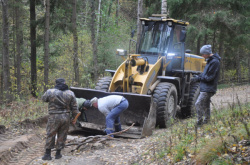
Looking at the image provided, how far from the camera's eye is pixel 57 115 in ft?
21.9

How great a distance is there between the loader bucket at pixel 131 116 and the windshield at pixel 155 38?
2.19 meters

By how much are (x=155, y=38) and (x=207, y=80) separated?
350 cm

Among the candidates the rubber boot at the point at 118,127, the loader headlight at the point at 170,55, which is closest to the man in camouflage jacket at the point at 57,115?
the rubber boot at the point at 118,127

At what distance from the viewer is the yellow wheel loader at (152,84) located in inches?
340

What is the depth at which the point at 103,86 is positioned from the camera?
947cm

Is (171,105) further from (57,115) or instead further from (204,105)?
(57,115)

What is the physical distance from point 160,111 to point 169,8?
44.4 feet

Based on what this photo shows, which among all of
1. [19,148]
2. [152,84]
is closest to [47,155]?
[19,148]

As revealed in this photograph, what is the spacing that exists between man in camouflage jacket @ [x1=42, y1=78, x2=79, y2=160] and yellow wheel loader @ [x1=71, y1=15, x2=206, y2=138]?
203 centimetres

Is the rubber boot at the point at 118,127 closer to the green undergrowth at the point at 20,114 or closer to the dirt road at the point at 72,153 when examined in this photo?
the dirt road at the point at 72,153

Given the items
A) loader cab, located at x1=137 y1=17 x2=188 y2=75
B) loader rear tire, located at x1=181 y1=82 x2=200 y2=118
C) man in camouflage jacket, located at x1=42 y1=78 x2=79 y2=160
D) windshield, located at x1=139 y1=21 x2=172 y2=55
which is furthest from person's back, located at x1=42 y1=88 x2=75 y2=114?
loader rear tire, located at x1=181 y1=82 x2=200 y2=118

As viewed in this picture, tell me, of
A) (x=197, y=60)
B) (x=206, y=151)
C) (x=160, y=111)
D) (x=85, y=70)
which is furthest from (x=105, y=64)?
(x=206, y=151)

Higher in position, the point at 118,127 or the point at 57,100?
the point at 57,100

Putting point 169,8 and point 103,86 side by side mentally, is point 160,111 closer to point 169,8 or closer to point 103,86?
point 103,86
